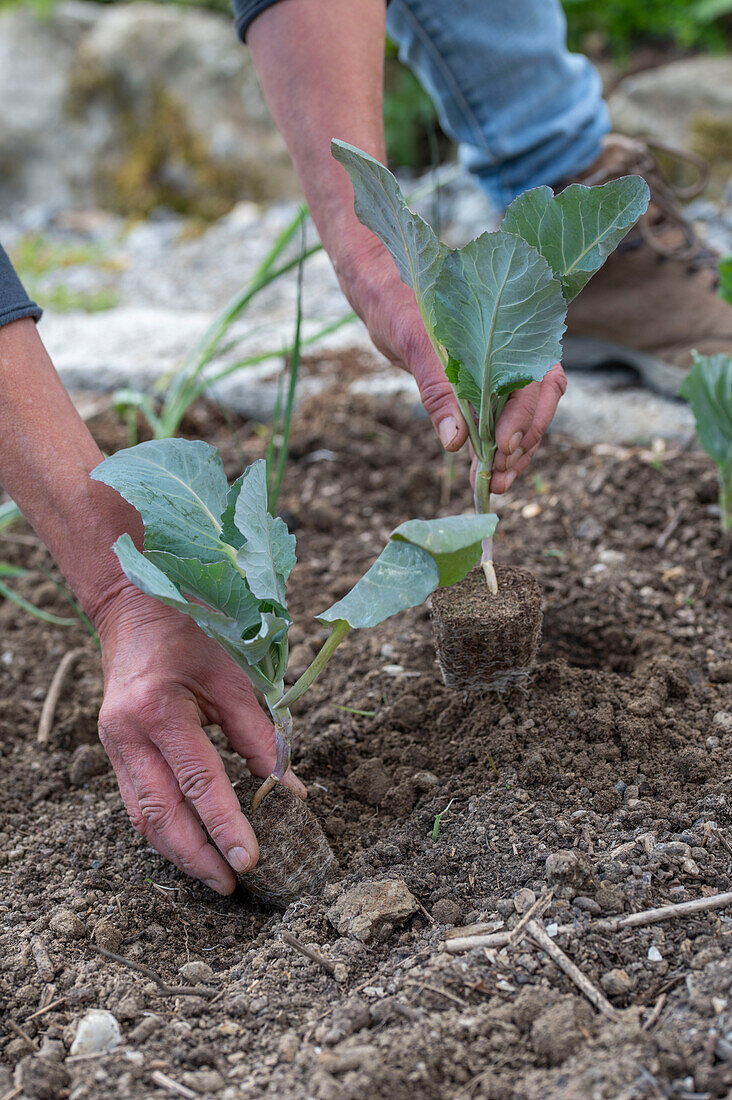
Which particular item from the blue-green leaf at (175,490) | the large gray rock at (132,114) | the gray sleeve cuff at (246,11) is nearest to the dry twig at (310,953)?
the blue-green leaf at (175,490)

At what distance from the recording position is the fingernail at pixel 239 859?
3.75ft

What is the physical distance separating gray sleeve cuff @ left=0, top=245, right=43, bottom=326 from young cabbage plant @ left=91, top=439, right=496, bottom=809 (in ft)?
1.01

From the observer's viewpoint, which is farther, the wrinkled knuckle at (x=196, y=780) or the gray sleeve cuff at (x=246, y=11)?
the gray sleeve cuff at (x=246, y=11)

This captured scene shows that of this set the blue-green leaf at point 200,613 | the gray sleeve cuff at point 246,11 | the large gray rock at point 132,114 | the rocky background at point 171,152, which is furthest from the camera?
the large gray rock at point 132,114

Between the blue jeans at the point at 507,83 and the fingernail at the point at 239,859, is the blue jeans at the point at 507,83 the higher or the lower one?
the higher one

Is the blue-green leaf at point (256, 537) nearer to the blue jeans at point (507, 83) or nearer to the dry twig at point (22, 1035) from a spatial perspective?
the dry twig at point (22, 1035)

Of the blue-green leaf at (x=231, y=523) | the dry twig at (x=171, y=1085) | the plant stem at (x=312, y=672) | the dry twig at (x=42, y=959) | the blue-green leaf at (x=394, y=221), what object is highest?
the blue-green leaf at (x=394, y=221)

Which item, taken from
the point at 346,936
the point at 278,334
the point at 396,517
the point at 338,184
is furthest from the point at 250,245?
the point at 346,936

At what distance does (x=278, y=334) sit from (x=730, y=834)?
8.54 feet

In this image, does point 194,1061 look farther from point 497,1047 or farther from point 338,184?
point 338,184

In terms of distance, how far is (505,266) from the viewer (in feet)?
3.63

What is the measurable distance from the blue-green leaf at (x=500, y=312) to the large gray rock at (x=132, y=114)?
5.10 meters

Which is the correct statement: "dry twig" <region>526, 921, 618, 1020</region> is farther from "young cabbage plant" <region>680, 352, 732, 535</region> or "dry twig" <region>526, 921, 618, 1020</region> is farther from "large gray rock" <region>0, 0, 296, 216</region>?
"large gray rock" <region>0, 0, 296, 216</region>

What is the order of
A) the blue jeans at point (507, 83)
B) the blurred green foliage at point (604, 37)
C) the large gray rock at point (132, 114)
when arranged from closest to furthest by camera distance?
1. the blue jeans at point (507, 83)
2. the blurred green foliage at point (604, 37)
3. the large gray rock at point (132, 114)
